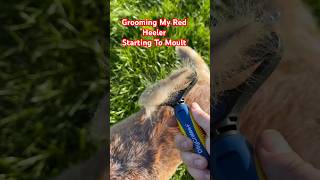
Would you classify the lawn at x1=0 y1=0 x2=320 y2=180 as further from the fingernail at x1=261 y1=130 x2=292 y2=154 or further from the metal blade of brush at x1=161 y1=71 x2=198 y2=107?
the fingernail at x1=261 y1=130 x2=292 y2=154

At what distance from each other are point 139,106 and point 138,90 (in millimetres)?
33

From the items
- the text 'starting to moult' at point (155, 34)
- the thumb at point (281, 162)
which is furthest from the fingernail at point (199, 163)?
the text 'starting to moult' at point (155, 34)

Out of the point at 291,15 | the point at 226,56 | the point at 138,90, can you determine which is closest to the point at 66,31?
the point at 138,90

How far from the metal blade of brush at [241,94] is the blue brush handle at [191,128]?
0.04 meters

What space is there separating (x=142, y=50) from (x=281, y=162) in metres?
0.36

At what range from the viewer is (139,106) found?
3.17 feet

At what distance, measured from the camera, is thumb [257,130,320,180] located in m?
0.90

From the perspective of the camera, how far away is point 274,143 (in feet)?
3.09

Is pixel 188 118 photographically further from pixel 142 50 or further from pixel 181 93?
pixel 142 50

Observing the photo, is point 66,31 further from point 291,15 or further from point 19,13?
point 291,15

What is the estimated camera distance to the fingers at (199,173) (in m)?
0.93

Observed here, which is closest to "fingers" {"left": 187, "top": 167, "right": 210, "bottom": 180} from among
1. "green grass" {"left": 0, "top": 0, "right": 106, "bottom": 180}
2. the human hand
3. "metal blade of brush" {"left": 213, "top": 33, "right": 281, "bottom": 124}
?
the human hand

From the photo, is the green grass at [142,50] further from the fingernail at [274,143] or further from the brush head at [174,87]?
the fingernail at [274,143]

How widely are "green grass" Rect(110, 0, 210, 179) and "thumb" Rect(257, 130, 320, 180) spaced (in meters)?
0.17
